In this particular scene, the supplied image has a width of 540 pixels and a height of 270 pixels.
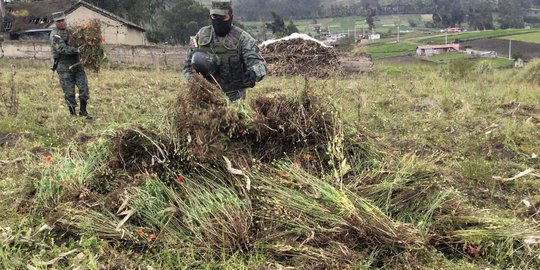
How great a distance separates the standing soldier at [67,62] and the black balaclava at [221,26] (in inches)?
125

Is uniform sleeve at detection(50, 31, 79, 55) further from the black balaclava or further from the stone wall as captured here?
the stone wall

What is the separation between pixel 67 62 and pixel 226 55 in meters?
3.39

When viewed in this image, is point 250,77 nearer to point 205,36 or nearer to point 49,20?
point 205,36

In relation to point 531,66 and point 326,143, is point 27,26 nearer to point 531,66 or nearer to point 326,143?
point 531,66

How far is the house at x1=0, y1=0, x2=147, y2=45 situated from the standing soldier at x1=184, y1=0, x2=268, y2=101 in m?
23.4

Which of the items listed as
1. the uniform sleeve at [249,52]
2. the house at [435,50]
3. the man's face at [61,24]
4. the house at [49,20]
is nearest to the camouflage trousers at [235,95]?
Answer: the uniform sleeve at [249,52]

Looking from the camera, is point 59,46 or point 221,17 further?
point 59,46

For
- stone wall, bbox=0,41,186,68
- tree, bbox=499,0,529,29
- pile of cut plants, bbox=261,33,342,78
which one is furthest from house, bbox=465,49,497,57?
tree, bbox=499,0,529,29

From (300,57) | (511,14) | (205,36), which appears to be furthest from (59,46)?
(511,14)

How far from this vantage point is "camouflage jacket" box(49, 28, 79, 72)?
5941mm

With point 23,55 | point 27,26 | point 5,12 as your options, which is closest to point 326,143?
point 23,55

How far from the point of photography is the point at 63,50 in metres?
5.93

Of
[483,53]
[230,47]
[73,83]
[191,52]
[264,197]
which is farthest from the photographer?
[483,53]

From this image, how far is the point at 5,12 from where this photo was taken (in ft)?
104
